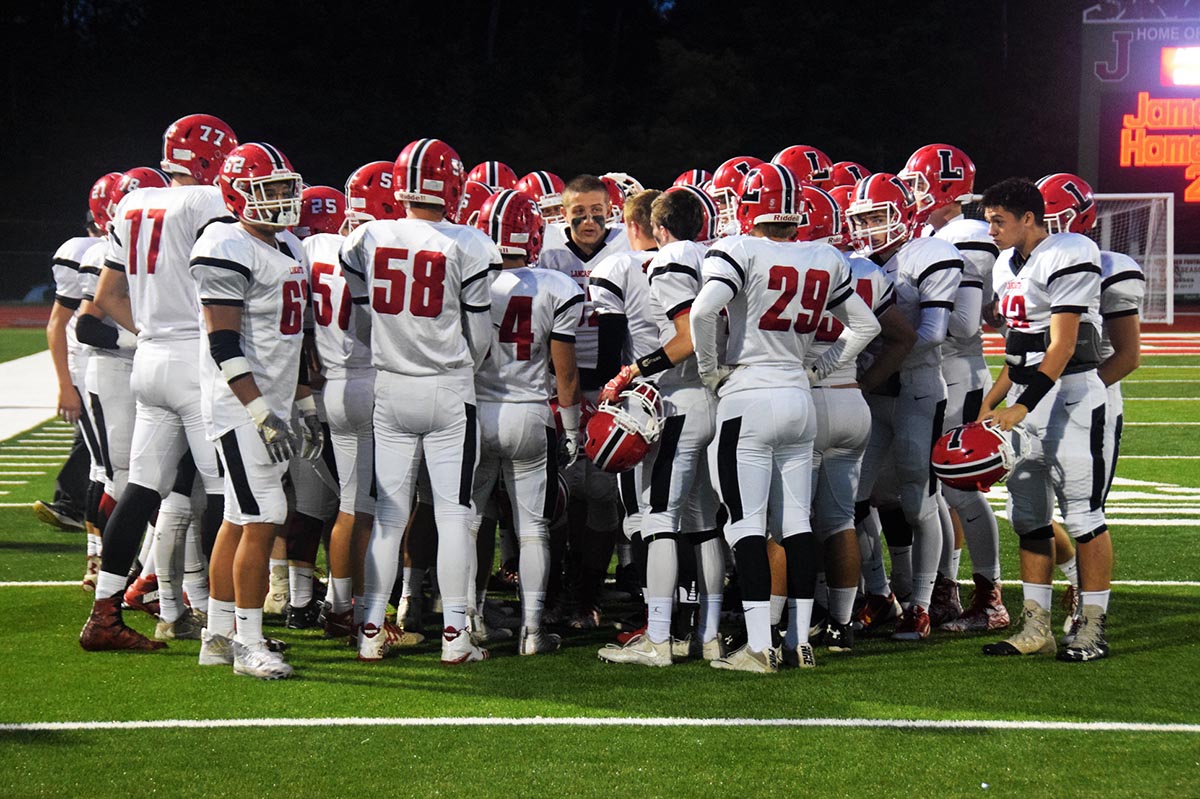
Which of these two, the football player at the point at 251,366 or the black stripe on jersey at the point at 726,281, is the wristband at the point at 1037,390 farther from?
the football player at the point at 251,366

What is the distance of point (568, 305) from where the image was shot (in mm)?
5824

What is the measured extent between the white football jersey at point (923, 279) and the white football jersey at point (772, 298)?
0.75 meters

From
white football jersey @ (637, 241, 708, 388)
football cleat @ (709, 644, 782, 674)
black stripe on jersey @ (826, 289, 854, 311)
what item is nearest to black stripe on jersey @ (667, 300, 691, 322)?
white football jersey @ (637, 241, 708, 388)

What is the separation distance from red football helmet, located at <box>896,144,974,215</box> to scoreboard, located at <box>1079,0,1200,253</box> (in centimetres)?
1738

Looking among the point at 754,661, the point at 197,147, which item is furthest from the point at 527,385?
the point at 197,147

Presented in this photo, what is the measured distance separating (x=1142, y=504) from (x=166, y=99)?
3033 centimetres

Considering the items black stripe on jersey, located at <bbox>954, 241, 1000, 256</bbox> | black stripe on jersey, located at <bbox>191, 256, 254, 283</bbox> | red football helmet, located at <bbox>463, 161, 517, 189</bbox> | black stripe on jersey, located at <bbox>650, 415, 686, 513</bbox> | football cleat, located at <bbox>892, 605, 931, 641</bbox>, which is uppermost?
red football helmet, located at <bbox>463, 161, 517, 189</bbox>

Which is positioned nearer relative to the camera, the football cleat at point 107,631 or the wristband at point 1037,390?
the wristband at point 1037,390

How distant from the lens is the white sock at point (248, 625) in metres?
5.38

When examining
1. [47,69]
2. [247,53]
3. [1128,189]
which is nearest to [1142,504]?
[1128,189]

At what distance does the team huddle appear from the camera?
17.9 feet

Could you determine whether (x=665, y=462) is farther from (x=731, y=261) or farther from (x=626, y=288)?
(x=731, y=261)

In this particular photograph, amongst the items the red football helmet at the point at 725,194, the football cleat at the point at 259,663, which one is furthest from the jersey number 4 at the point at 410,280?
the red football helmet at the point at 725,194

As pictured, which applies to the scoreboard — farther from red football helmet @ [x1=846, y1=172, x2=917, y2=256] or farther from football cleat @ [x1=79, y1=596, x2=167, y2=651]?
football cleat @ [x1=79, y1=596, x2=167, y2=651]
